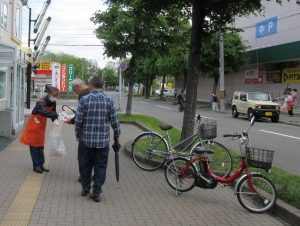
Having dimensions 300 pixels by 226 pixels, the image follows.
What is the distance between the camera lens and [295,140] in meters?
11.4

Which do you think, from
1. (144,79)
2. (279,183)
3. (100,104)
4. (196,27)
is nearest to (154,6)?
(196,27)

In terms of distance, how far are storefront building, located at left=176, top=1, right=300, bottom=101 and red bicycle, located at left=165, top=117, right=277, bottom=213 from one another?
71.5 feet

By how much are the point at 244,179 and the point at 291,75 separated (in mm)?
25189

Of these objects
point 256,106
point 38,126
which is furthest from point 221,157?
point 256,106

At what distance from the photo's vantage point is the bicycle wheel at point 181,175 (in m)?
5.25

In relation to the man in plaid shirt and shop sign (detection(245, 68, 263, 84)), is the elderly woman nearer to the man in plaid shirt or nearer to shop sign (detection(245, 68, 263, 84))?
the man in plaid shirt

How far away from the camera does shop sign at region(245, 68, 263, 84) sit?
31.7 metres

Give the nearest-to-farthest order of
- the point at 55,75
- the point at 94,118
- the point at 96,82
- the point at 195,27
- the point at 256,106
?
1. the point at 94,118
2. the point at 96,82
3. the point at 195,27
4. the point at 256,106
5. the point at 55,75

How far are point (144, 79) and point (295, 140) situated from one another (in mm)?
48708

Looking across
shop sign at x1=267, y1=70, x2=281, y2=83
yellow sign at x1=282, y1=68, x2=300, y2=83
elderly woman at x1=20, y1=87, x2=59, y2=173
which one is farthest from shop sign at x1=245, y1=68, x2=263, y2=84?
elderly woman at x1=20, y1=87, x2=59, y2=173

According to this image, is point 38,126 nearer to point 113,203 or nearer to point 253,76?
point 113,203

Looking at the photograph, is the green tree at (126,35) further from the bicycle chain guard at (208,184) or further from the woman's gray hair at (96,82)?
the bicycle chain guard at (208,184)

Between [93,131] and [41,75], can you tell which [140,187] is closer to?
[93,131]

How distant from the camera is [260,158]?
4523 millimetres
